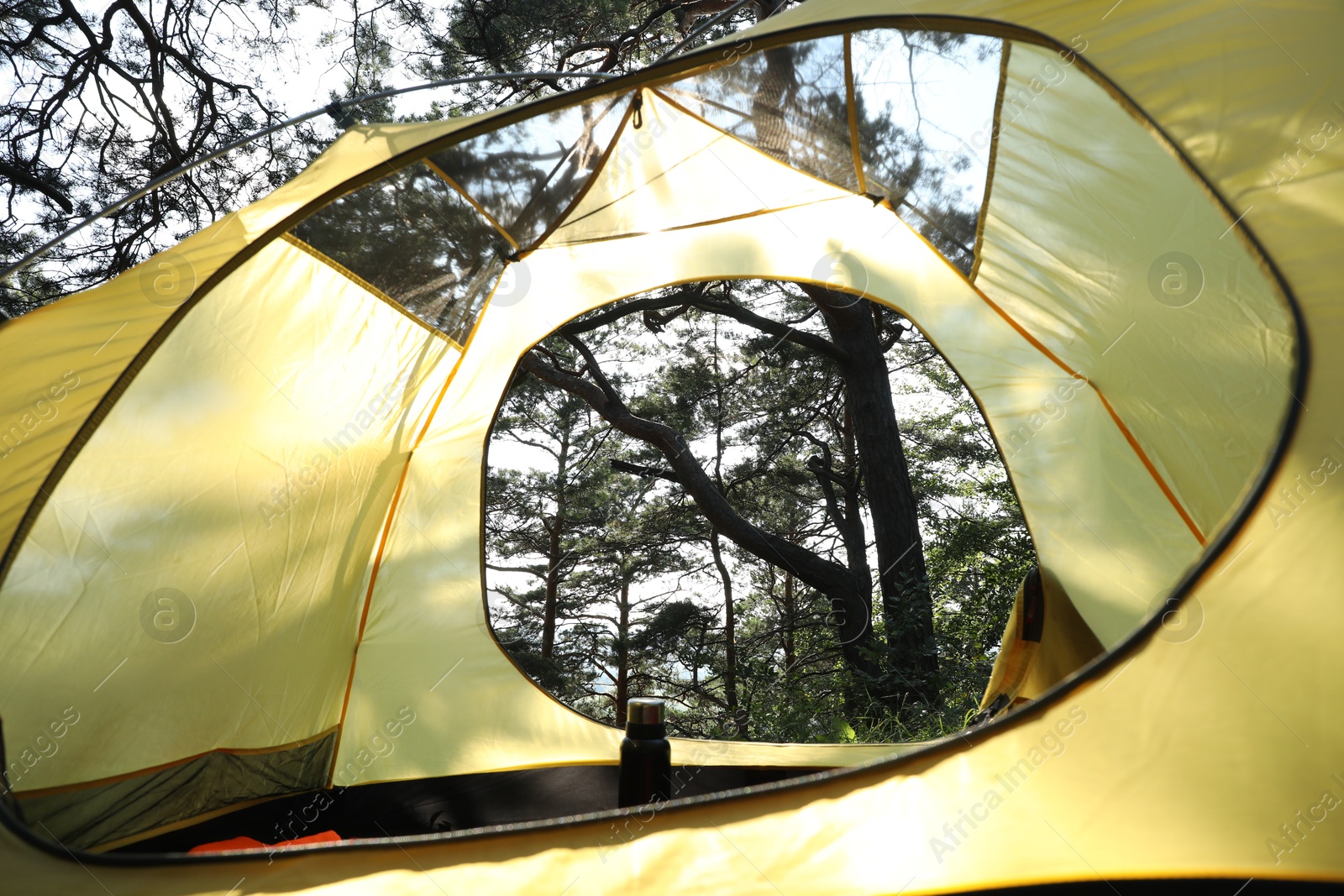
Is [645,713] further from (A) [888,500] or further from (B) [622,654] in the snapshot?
(B) [622,654]

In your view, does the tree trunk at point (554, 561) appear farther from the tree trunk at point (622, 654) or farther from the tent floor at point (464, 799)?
the tent floor at point (464, 799)

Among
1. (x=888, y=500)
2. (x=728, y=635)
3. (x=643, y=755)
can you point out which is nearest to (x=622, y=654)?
(x=728, y=635)

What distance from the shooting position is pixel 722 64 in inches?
58.8

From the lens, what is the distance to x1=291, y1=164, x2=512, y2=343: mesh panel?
167 centimetres

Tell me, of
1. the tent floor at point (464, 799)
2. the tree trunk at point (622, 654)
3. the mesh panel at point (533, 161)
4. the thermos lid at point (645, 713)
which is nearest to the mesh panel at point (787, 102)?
the mesh panel at point (533, 161)

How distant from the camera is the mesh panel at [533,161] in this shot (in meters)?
1.71

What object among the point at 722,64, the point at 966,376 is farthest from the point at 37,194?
the point at 966,376

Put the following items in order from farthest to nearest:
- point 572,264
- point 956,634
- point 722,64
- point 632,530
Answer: point 632,530 → point 956,634 → point 572,264 → point 722,64

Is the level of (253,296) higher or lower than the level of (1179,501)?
higher

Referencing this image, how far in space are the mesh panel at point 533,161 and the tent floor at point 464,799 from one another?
4.32ft

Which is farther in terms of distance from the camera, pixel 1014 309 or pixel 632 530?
pixel 632 530

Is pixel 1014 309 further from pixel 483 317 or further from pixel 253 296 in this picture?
pixel 253 296

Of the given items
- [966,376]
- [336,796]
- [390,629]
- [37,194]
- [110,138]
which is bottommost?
[336,796]

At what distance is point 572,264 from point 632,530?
13.2ft
